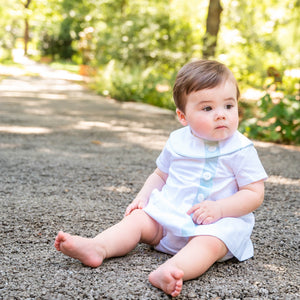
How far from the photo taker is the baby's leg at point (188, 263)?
148 centimetres

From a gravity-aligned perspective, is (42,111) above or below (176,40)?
below

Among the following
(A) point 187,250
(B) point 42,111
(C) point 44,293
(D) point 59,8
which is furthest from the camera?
(D) point 59,8

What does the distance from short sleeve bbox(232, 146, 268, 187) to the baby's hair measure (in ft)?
0.91

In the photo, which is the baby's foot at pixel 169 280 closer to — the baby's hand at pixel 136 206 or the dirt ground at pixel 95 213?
the dirt ground at pixel 95 213

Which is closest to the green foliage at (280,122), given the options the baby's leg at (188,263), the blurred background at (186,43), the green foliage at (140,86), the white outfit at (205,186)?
the blurred background at (186,43)

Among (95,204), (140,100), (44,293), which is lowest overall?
(140,100)

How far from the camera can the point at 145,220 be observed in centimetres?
190

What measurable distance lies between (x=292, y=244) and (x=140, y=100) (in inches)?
285

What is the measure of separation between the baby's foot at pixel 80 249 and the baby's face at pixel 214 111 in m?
0.67

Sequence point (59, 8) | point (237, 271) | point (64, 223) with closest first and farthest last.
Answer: point (237, 271), point (64, 223), point (59, 8)

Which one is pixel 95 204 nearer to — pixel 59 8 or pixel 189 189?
pixel 189 189

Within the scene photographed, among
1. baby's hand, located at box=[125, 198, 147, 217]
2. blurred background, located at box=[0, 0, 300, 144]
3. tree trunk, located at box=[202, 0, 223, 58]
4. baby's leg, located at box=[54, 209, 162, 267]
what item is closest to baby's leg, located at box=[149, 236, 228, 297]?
baby's leg, located at box=[54, 209, 162, 267]

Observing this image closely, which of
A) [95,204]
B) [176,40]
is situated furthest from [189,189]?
[176,40]

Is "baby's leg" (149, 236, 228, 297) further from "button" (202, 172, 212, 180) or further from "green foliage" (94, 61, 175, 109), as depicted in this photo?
"green foliage" (94, 61, 175, 109)
